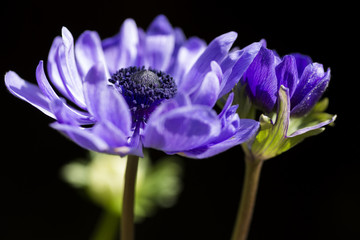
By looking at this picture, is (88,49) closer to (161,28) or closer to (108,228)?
(161,28)

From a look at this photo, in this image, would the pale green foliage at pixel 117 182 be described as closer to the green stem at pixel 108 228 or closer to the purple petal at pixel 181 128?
the green stem at pixel 108 228

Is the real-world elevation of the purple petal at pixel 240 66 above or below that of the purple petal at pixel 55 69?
above

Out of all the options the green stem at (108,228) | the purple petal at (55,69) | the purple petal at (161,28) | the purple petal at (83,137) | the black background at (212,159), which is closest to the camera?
the purple petal at (83,137)

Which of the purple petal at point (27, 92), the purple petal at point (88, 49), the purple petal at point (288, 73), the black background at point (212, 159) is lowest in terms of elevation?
the black background at point (212, 159)

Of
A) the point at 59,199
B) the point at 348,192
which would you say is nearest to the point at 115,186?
the point at 59,199

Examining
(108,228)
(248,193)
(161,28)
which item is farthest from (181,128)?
(108,228)

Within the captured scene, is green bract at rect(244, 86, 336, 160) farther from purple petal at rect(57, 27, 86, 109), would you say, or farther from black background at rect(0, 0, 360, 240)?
black background at rect(0, 0, 360, 240)

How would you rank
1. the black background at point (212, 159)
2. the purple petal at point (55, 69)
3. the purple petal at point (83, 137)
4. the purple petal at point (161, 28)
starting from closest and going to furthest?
the purple petal at point (83, 137) < the purple petal at point (55, 69) < the purple petal at point (161, 28) < the black background at point (212, 159)

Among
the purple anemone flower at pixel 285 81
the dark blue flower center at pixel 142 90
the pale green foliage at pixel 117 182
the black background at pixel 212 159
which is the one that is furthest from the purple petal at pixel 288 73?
the black background at pixel 212 159
